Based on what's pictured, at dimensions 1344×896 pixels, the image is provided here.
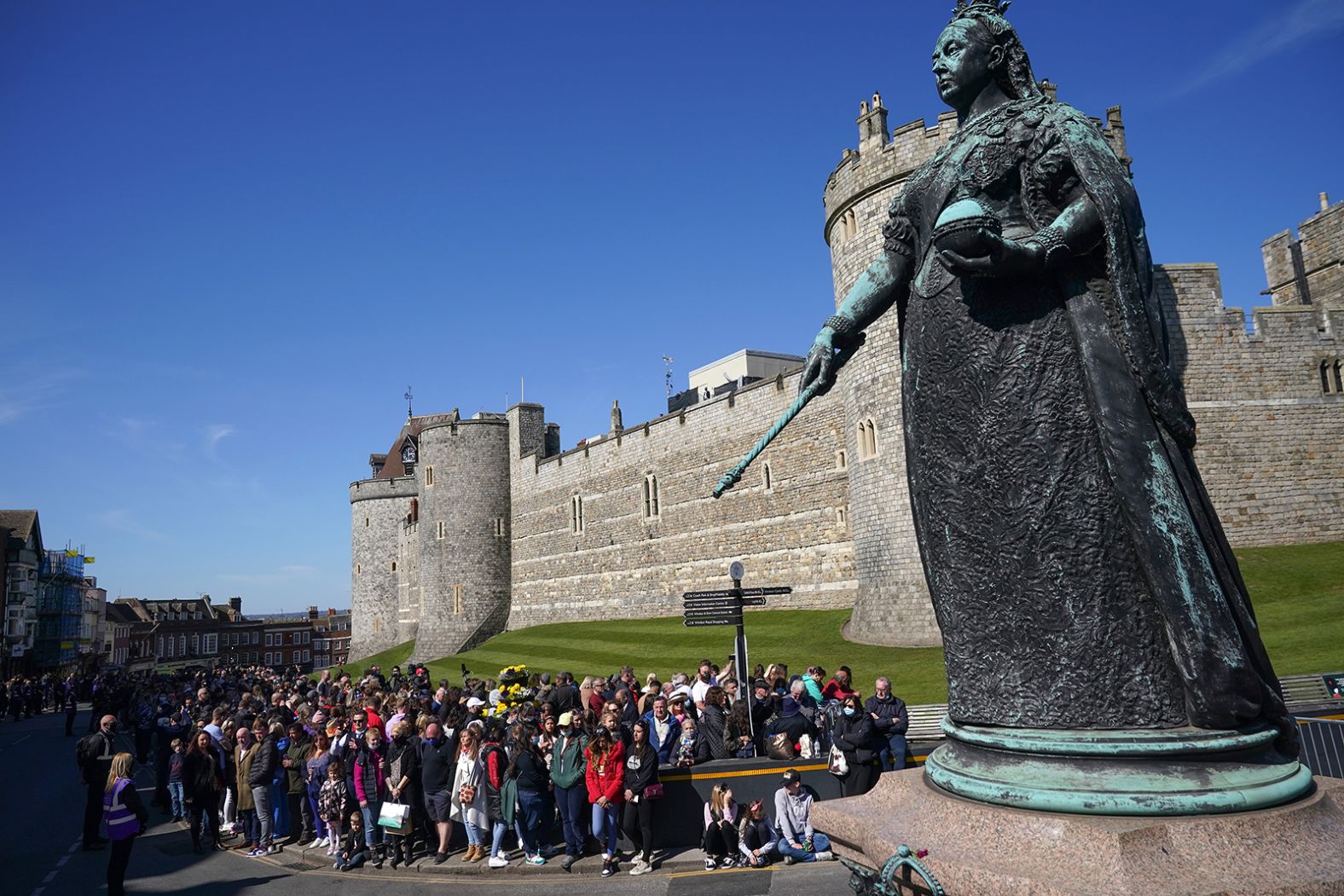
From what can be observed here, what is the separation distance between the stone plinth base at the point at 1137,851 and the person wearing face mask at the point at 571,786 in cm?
647

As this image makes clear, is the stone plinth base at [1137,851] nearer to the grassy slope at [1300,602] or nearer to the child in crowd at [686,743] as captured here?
the child in crowd at [686,743]

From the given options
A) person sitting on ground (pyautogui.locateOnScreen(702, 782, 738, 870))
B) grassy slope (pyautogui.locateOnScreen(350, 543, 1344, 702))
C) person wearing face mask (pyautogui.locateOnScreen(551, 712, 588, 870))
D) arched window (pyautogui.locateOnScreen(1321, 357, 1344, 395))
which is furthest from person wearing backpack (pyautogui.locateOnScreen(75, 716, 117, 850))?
arched window (pyautogui.locateOnScreen(1321, 357, 1344, 395))

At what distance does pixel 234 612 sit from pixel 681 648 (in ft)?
303

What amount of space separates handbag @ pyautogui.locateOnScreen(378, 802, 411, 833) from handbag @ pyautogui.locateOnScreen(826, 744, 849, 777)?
4.48 metres

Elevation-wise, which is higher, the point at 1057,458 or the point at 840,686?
the point at 1057,458

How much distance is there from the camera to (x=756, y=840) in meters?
8.15

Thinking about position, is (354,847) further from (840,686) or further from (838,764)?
(840,686)

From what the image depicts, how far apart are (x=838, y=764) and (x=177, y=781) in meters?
9.55

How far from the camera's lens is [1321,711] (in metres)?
9.51

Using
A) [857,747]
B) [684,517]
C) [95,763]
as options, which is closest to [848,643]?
[857,747]

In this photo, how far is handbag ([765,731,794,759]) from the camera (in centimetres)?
905

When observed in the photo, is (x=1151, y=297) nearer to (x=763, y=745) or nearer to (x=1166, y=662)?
(x=1166, y=662)

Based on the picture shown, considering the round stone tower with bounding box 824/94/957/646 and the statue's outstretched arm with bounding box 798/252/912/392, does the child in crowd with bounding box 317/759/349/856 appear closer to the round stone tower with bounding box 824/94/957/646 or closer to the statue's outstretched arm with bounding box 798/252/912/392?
the statue's outstretched arm with bounding box 798/252/912/392

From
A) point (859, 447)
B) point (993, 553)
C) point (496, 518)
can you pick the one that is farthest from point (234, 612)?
point (993, 553)
